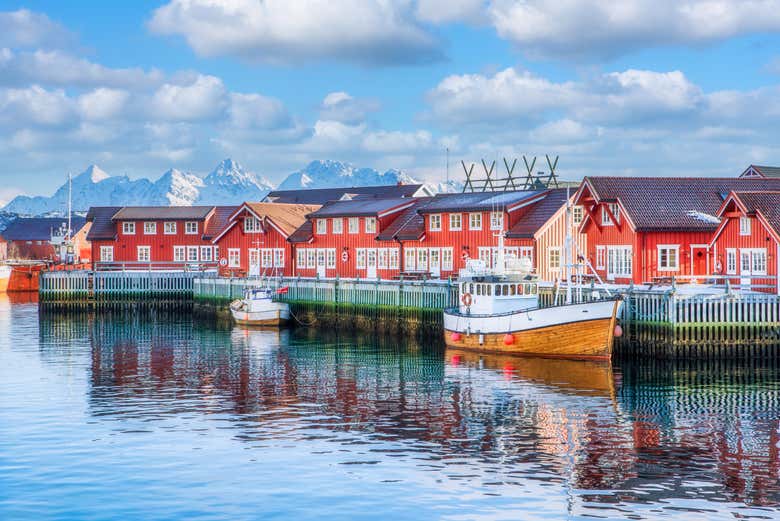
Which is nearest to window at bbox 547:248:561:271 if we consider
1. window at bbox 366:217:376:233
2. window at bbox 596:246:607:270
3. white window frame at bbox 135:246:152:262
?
window at bbox 596:246:607:270

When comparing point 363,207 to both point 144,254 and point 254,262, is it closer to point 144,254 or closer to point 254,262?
point 254,262

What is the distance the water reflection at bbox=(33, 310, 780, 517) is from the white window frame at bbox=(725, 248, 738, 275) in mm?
9571

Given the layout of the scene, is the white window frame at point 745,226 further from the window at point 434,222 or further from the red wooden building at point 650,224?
the window at point 434,222

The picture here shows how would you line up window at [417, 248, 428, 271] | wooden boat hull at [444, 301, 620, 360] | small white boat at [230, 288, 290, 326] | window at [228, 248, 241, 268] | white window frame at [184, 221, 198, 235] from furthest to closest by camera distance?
white window frame at [184, 221, 198, 235]
window at [228, 248, 241, 268]
window at [417, 248, 428, 271]
small white boat at [230, 288, 290, 326]
wooden boat hull at [444, 301, 620, 360]

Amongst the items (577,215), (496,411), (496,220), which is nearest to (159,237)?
(496,220)

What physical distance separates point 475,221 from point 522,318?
2102 cm

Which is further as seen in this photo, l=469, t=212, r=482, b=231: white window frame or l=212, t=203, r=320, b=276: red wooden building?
l=212, t=203, r=320, b=276: red wooden building

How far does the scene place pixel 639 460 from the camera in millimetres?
27594

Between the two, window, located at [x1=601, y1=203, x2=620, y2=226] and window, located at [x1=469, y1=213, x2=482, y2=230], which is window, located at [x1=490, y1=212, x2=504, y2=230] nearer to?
window, located at [x1=469, y1=213, x2=482, y2=230]

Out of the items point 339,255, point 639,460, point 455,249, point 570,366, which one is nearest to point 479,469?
point 639,460

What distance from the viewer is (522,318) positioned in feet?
161

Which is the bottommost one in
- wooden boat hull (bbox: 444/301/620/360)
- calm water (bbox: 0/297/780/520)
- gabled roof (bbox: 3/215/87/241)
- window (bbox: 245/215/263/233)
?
calm water (bbox: 0/297/780/520)

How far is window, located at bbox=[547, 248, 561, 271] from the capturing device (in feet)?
213

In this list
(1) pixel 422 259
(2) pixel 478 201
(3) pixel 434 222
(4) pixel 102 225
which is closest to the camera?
(2) pixel 478 201
